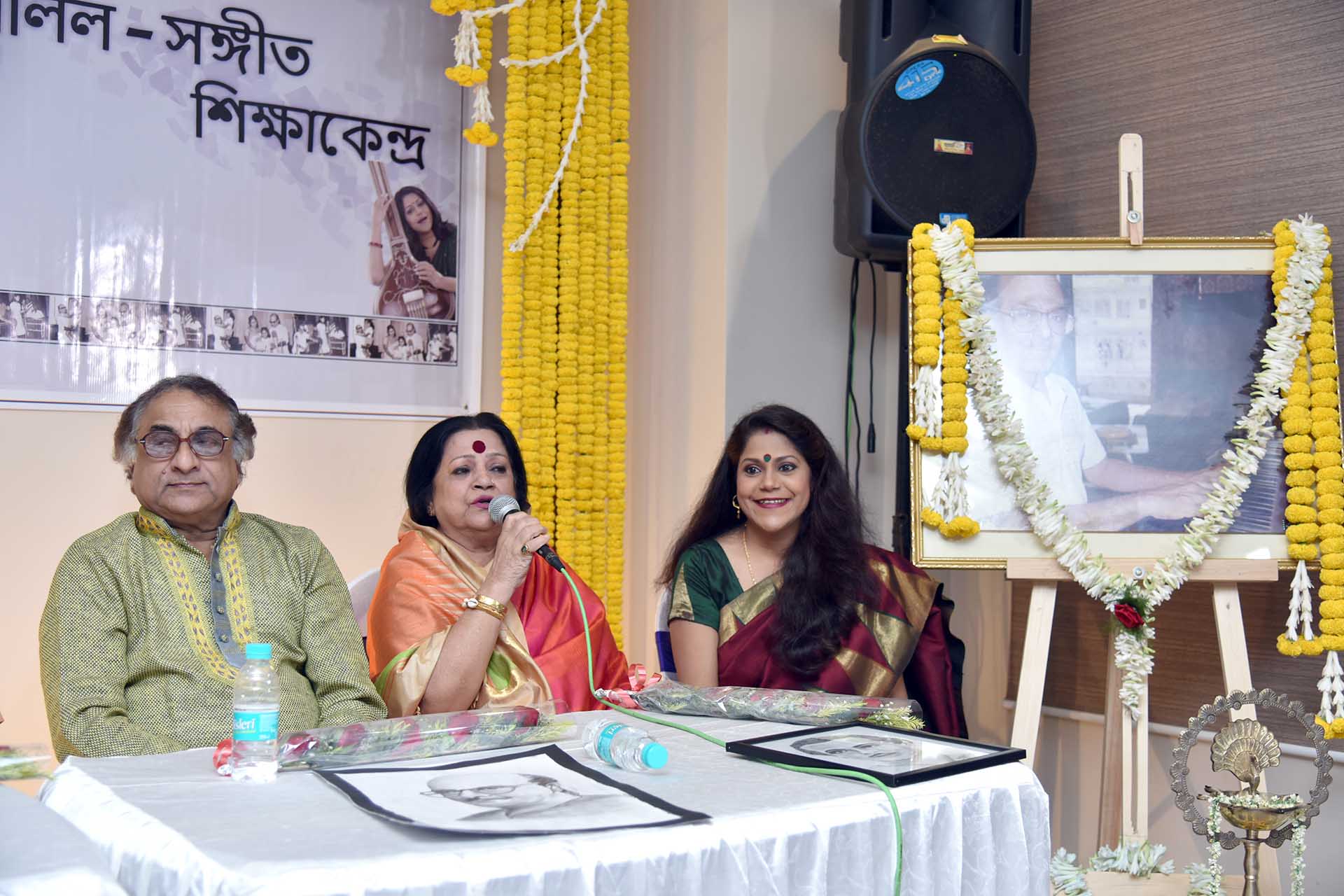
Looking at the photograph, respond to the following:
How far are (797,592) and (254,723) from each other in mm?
1487

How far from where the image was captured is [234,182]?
352 centimetres

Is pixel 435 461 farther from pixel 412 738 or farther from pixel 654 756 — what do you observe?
pixel 654 756

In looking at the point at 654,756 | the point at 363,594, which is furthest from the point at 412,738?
the point at 363,594

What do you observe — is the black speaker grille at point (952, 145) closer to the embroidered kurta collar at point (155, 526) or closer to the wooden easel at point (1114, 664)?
the wooden easel at point (1114, 664)

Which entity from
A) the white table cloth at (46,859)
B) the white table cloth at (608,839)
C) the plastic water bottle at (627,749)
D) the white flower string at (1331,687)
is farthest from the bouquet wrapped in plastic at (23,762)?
the white flower string at (1331,687)

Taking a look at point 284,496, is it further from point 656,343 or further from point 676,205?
point 676,205

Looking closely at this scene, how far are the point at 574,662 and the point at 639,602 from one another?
1458 mm

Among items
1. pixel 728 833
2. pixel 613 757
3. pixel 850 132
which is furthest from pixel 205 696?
pixel 850 132

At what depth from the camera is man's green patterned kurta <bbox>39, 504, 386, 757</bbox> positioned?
2.03 meters

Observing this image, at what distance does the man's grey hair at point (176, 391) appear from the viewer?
228 centimetres

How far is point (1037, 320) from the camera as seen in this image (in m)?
2.82

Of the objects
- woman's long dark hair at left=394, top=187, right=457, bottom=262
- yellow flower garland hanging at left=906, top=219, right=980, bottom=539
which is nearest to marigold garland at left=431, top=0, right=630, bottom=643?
woman's long dark hair at left=394, top=187, right=457, bottom=262

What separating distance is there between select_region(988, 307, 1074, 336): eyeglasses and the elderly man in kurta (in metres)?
1.62

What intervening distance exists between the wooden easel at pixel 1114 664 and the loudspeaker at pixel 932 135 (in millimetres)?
405
